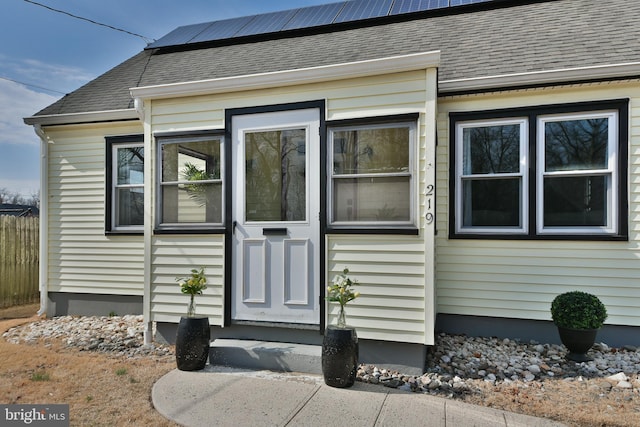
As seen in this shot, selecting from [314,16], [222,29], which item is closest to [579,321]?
[314,16]

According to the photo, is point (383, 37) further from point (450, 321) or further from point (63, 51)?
point (63, 51)

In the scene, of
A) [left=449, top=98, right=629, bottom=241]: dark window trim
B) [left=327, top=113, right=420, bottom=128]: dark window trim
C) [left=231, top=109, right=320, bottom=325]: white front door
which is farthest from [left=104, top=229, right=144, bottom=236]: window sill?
[left=449, top=98, right=629, bottom=241]: dark window trim

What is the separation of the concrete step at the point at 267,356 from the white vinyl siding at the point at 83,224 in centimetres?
275

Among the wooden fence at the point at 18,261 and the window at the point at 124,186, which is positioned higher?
the window at the point at 124,186

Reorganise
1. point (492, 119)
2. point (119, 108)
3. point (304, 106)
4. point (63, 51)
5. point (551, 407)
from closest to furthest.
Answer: point (551, 407) < point (304, 106) < point (492, 119) < point (119, 108) < point (63, 51)

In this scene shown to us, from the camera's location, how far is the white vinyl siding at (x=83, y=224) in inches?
233

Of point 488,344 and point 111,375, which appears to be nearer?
point 111,375

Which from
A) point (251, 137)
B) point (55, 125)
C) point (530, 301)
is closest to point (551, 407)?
point (530, 301)

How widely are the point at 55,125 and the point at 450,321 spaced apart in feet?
22.6

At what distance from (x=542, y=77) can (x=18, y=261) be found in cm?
888

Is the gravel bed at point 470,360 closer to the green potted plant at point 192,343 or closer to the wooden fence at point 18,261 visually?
the green potted plant at point 192,343

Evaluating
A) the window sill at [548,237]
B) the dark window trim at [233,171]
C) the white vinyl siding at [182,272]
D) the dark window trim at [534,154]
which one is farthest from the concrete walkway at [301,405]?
the dark window trim at [534,154]

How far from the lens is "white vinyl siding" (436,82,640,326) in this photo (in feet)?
13.6

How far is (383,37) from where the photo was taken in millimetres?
6012
